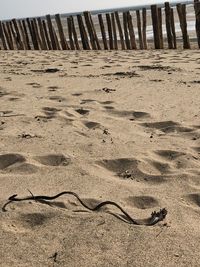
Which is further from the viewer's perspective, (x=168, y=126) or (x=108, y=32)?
(x=108, y=32)

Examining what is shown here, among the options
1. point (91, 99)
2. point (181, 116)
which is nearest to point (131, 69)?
point (91, 99)

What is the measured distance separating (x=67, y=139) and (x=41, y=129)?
17.1 inches

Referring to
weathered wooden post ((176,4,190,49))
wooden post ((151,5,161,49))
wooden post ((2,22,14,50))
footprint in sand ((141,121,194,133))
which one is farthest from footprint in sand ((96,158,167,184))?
wooden post ((2,22,14,50))

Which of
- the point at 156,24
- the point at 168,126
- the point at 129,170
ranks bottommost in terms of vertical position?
the point at 156,24

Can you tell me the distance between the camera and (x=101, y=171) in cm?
307

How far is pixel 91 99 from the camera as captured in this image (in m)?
5.39

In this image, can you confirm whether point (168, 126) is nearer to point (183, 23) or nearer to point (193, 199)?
point (193, 199)

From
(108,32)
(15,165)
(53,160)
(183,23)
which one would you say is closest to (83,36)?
(108,32)

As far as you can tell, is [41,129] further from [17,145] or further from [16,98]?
[16,98]

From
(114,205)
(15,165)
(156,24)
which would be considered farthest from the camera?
(156,24)

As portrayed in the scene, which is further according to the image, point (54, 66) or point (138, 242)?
point (54, 66)

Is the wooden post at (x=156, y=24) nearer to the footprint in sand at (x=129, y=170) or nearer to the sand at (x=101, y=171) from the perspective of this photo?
the sand at (x=101, y=171)

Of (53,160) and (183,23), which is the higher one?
(53,160)

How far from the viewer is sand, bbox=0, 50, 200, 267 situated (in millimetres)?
2119
